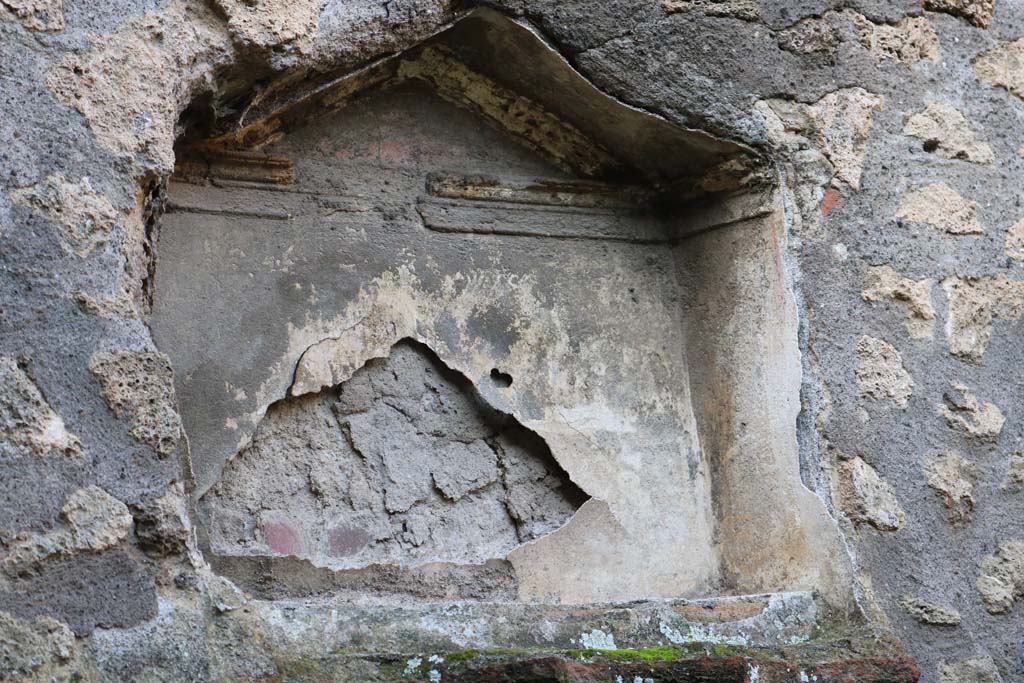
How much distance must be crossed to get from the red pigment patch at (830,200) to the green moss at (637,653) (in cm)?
102

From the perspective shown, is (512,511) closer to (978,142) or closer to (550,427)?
(550,427)

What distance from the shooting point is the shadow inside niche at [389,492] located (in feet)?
8.39

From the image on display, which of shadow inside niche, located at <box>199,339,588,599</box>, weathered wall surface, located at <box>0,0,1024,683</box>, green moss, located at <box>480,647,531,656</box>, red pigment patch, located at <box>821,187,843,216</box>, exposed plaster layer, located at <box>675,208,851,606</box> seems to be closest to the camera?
weathered wall surface, located at <box>0,0,1024,683</box>

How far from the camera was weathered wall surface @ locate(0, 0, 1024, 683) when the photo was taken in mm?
2012

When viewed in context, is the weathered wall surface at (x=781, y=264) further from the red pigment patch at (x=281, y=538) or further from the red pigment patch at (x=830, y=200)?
the red pigment patch at (x=281, y=538)

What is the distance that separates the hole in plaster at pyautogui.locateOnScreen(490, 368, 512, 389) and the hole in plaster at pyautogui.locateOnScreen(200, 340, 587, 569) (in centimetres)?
6

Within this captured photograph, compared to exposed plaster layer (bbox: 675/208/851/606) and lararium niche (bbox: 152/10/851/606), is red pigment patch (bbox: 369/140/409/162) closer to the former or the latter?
lararium niche (bbox: 152/10/851/606)

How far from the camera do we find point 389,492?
8.82 feet

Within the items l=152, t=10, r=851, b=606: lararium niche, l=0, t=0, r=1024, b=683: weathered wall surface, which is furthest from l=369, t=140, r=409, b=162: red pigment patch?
l=0, t=0, r=1024, b=683: weathered wall surface

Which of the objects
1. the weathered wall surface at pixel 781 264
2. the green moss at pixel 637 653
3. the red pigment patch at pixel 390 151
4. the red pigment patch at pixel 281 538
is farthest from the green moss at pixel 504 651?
the red pigment patch at pixel 390 151

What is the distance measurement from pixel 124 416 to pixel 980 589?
1.75 meters

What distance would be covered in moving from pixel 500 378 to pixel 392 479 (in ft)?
1.09

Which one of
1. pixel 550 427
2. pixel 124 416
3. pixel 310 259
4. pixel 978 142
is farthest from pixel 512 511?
pixel 978 142

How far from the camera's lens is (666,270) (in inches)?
120
